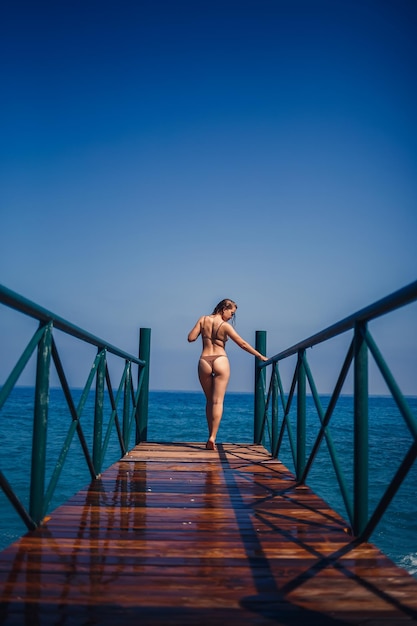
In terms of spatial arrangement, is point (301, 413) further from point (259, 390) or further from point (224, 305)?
point (259, 390)

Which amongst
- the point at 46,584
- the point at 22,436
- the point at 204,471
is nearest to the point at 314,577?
the point at 46,584

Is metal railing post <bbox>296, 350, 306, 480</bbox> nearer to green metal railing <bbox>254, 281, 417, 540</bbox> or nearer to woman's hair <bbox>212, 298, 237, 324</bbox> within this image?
green metal railing <bbox>254, 281, 417, 540</bbox>

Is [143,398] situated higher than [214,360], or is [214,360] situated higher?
[214,360]

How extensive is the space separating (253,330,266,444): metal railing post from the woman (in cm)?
111

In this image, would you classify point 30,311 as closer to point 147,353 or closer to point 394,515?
point 147,353

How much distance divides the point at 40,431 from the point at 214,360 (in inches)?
147

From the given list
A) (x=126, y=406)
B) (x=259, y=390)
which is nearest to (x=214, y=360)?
(x=126, y=406)

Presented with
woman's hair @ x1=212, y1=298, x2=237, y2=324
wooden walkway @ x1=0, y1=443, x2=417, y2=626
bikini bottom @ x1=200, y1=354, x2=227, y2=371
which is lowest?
wooden walkway @ x1=0, y1=443, x2=417, y2=626

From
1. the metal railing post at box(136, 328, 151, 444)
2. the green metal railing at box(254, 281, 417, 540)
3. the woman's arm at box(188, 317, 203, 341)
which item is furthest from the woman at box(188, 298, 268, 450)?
the green metal railing at box(254, 281, 417, 540)

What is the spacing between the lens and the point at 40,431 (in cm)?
280

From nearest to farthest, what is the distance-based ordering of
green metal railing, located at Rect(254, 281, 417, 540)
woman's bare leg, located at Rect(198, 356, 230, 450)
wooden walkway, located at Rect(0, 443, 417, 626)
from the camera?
wooden walkway, located at Rect(0, 443, 417, 626), green metal railing, located at Rect(254, 281, 417, 540), woman's bare leg, located at Rect(198, 356, 230, 450)

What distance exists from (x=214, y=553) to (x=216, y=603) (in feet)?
1.87

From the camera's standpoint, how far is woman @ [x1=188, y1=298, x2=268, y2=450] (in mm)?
6367

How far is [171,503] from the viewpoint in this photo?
3.45 meters
